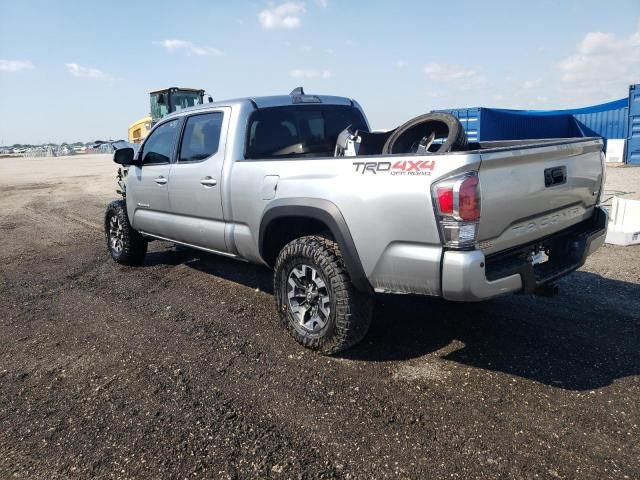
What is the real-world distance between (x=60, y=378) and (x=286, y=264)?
5.89 feet

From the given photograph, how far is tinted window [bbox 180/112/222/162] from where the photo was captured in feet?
15.3

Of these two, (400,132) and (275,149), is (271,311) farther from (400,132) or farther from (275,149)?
(400,132)

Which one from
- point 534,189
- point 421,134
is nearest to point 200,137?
point 421,134

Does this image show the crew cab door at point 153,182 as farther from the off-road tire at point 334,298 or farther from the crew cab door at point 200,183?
the off-road tire at point 334,298

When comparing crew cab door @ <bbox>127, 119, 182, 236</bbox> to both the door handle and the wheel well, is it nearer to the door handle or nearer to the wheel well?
the door handle

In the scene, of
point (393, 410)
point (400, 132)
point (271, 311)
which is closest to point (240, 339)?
point (271, 311)

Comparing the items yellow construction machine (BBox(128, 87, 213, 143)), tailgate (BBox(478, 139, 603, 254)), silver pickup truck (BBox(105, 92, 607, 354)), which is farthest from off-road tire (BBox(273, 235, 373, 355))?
yellow construction machine (BBox(128, 87, 213, 143))

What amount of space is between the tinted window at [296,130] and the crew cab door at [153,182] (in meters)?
1.25

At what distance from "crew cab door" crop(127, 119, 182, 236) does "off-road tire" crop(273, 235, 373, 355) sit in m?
2.17

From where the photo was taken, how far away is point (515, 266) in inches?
122

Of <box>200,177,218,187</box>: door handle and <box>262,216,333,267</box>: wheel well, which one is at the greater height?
<box>200,177,218,187</box>: door handle

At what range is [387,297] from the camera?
198 inches

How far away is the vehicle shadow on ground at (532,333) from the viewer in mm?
3434

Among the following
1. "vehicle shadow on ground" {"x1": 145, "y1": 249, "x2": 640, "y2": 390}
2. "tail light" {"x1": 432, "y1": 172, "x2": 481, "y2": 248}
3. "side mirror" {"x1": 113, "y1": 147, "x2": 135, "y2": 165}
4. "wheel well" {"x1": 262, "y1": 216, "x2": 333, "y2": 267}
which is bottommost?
"vehicle shadow on ground" {"x1": 145, "y1": 249, "x2": 640, "y2": 390}
